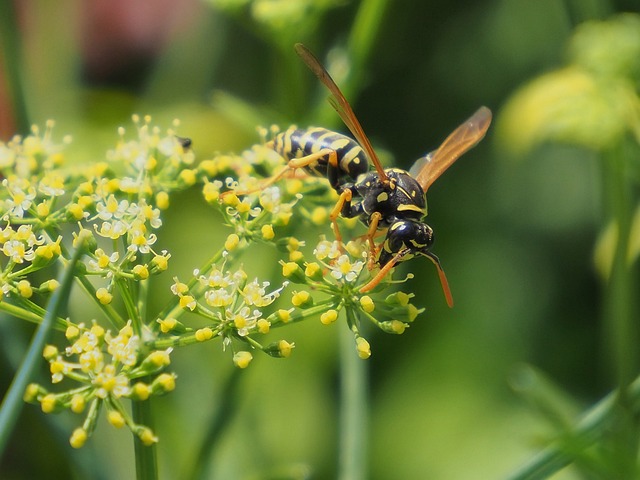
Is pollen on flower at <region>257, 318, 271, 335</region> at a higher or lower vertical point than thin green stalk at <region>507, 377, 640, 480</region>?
higher

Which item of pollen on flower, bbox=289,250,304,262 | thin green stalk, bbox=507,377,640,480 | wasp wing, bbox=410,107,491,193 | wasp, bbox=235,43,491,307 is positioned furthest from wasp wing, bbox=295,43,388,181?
thin green stalk, bbox=507,377,640,480

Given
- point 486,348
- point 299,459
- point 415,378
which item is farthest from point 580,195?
point 299,459

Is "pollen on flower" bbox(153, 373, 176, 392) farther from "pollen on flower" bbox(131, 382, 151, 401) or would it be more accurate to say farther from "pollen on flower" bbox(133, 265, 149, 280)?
"pollen on flower" bbox(133, 265, 149, 280)

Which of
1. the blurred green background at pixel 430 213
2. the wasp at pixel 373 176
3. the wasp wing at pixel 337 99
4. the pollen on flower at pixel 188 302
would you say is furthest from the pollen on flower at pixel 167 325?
the blurred green background at pixel 430 213

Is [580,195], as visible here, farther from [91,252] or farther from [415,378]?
[91,252]

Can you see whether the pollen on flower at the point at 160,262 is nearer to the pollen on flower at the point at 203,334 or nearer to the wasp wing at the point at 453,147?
the pollen on flower at the point at 203,334

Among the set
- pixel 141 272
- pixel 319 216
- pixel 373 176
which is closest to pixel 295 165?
pixel 319 216
